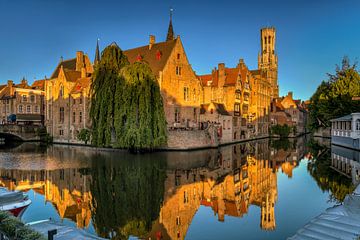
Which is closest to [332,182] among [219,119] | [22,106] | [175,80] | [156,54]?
[175,80]

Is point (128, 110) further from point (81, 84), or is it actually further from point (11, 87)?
point (11, 87)

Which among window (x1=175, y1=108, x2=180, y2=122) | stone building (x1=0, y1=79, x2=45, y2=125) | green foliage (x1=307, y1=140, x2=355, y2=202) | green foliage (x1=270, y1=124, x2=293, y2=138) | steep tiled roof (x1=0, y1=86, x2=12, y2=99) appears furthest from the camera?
green foliage (x1=270, y1=124, x2=293, y2=138)

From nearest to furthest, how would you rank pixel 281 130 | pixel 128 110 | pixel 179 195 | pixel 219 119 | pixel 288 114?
1. pixel 179 195
2. pixel 128 110
3. pixel 219 119
4. pixel 281 130
5. pixel 288 114

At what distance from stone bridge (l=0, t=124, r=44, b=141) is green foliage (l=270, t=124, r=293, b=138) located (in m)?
45.6

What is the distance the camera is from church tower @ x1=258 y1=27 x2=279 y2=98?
10375 centimetres

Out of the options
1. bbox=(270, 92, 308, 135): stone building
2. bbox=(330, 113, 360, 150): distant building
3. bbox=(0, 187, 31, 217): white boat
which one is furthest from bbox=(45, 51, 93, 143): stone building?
bbox=(270, 92, 308, 135): stone building

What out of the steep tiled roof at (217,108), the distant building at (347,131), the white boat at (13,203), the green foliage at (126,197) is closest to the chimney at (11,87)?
the steep tiled roof at (217,108)

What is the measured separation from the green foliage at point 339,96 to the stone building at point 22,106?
48.8 metres

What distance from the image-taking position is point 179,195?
15180 millimetres

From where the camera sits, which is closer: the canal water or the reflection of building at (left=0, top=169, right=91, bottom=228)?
the canal water

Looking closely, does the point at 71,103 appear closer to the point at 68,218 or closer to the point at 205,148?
the point at 205,148

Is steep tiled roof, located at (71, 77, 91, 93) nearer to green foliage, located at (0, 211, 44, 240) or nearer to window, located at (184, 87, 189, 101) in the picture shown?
window, located at (184, 87, 189, 101)

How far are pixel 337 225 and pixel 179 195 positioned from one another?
8139 millimetres

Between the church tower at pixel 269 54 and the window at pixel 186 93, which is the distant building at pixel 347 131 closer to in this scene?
the window at pixel 186 93
